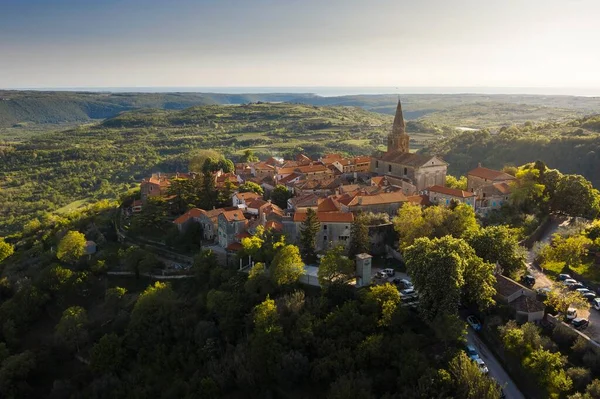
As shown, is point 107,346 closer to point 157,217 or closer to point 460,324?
point 157,217

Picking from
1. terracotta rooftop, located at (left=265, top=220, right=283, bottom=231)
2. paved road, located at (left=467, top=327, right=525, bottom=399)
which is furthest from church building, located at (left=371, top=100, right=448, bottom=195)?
paved road, located at (left=467, top=327, right=525, bottom=399)

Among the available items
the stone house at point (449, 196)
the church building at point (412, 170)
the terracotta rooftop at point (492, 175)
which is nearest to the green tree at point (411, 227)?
the stone house at point (449, 196)

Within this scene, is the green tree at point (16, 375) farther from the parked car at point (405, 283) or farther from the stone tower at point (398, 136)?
the stone tower at point (398, 136)

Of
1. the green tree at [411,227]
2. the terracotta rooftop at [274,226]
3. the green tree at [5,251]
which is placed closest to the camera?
the green tree at [411,227]

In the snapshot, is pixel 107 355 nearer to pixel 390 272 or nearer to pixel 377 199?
pixel 390 272

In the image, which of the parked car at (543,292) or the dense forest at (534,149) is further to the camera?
the dense forest at (534,149)

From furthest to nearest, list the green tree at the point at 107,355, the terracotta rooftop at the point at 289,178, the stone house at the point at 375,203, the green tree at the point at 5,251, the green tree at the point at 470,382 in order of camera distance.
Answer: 1. the green tree at the point at 5,251
2. the terracotta rooftop at the point at 289,178
3. the stone house at the point at 375,203
4. the green tree at the point at 107,355
5. the green tree at the point at 470,382
